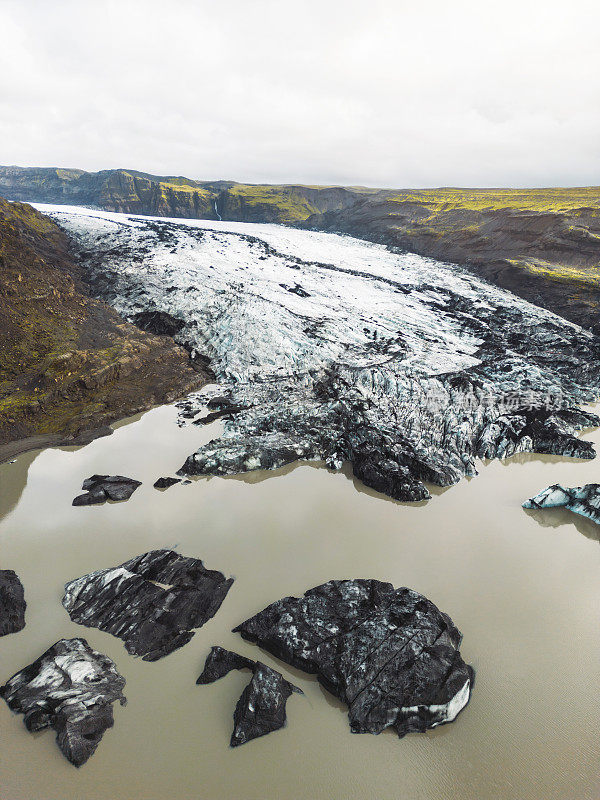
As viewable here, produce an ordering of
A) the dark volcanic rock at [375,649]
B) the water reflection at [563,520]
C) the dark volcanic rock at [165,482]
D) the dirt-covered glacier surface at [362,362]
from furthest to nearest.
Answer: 1. the dirt-covered glacier surface at [362,362]
2. the dark volcanic rock at [165,482]
3. the water reflection at [563,520]
4. the dark volcanic rock at [375,649]

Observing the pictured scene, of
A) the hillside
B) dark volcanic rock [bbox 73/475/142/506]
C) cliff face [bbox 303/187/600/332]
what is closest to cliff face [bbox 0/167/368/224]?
the hillside

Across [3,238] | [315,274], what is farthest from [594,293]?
[3,238]

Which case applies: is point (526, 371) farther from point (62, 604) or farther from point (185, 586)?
point (62, 604)

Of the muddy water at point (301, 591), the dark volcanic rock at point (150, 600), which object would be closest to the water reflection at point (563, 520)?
the muddy water at point (301, 591)

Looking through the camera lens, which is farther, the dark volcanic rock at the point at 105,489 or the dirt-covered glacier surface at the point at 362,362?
the dirt-covered glacier surface at the point at 362,362

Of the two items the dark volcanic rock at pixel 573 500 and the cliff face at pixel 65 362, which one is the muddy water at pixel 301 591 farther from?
the cliff face at pixel 65 362

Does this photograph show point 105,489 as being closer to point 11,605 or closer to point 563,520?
point 11,605
